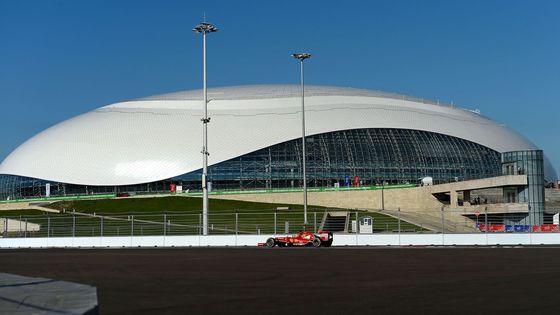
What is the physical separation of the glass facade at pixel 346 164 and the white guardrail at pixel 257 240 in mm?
42296

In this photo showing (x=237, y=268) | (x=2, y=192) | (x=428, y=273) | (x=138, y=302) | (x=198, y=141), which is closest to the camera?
(x=138, y=302)

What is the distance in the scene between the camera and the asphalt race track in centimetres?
1224

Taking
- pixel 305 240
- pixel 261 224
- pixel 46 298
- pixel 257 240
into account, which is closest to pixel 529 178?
pixel 261 224

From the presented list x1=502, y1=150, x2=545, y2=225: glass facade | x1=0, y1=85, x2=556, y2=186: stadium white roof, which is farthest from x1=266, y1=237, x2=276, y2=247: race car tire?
x1=0, y1=85, x2=556, y2=186: stadium white roof

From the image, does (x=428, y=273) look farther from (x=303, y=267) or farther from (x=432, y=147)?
(x=432, y=147)

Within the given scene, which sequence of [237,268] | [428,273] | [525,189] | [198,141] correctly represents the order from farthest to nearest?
[198,141] < [525,189] < [237,268] < [428,273]

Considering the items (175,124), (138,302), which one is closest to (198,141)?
(175,124)

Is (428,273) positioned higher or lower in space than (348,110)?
lower

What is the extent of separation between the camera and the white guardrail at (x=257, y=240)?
4353cm

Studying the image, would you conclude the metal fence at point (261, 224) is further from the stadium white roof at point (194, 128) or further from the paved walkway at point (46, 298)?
the paved walkway at point (46, 298)

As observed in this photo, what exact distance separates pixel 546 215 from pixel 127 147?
4970 centimetres

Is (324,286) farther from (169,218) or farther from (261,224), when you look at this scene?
(169,218)

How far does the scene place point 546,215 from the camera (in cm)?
6962

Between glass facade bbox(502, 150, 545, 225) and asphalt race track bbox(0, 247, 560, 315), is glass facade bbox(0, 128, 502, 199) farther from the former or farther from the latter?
asphalt race track bbox(0, 247, 560, 315)
